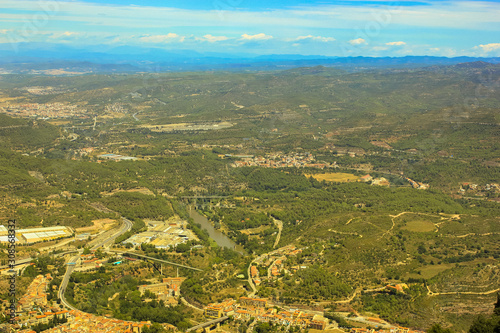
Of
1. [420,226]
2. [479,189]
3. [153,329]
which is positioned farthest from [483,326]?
[479,189]

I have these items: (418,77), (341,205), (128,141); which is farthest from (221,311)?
(418,77)

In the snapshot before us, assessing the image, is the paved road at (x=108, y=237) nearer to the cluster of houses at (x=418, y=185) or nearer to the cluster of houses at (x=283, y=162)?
the cluster of houses at (x=283, y=162)

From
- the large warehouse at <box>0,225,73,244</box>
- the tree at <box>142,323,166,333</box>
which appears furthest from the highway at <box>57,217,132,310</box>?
the tree at <box>142,323,166,333</box>

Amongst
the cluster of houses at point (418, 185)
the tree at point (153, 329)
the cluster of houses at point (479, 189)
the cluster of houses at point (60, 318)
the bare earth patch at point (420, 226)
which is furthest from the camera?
the cluster of houses at point (418, 185)

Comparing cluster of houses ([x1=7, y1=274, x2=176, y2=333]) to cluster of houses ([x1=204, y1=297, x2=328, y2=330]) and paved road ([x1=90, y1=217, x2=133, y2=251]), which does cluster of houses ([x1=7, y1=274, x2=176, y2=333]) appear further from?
paved road ([x1=90, y1=217, x2=133, y2=251])

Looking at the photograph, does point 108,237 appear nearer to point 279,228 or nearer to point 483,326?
point 279,228

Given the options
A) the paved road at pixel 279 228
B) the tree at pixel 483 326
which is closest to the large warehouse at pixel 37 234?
the paved road at pixel 279 228
